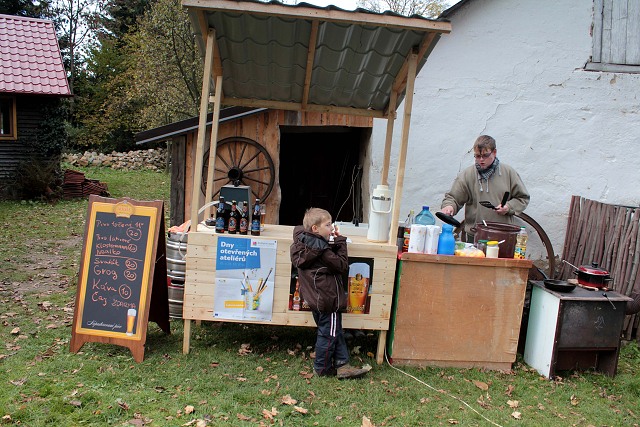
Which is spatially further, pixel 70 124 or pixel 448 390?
pixel 70 124

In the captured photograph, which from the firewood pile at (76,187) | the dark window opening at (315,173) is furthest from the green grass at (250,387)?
the firewood pile at (76,187)

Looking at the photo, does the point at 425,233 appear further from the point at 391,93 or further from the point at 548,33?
the point at 548,33

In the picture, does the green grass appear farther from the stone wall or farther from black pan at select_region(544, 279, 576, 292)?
the stone wall

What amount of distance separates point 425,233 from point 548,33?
3600mm

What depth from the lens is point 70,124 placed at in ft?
83.3

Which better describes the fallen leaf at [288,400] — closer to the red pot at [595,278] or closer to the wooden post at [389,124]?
the wooden post at [389,124]

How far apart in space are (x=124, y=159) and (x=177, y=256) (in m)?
18.3

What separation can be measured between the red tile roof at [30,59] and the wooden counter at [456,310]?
12.6 m

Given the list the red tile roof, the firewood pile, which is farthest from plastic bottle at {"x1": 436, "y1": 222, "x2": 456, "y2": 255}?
the red tile roof

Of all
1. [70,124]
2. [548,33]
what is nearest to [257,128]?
[548,33]

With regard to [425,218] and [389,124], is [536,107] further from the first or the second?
[425,218]

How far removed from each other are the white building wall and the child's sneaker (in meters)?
2.79

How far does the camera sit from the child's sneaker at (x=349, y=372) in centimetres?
446

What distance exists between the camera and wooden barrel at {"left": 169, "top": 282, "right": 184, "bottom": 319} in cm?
548
